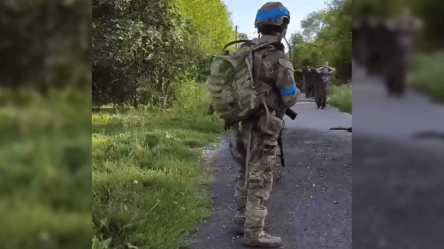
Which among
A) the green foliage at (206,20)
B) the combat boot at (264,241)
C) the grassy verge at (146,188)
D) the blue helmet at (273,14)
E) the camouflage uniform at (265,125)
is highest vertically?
the green foliage at (206,20)

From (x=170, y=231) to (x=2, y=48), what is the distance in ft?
9.45

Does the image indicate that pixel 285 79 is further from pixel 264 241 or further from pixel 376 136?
pixel 376 136

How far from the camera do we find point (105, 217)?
329cm

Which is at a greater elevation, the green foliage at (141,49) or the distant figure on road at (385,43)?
the green foliage at (141,49)

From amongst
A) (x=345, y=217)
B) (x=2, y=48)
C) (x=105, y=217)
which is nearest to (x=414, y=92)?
(x=2, y=48)

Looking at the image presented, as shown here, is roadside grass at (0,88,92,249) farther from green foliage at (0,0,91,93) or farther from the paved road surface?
the paved road surface

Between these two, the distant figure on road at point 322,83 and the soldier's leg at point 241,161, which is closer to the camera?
the soldier's leg at point 241,161

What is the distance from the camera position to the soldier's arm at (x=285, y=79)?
10.2ft

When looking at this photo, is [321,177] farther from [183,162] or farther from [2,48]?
[2,48]

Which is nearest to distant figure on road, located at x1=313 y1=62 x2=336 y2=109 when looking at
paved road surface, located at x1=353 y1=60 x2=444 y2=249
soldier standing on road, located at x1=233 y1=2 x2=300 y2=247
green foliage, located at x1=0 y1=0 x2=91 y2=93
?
soldier standing on road, located at x1=233 y1=2 x2=300 y2=247

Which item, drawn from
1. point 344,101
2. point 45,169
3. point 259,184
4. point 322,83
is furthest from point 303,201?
point 344,101

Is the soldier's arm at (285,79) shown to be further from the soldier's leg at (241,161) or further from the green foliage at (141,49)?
the green foliage at (141,49)

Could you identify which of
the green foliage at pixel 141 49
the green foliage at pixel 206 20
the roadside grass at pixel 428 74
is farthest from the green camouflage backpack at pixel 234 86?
the green foliage at pixel 206 20

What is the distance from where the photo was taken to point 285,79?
10.2ft
